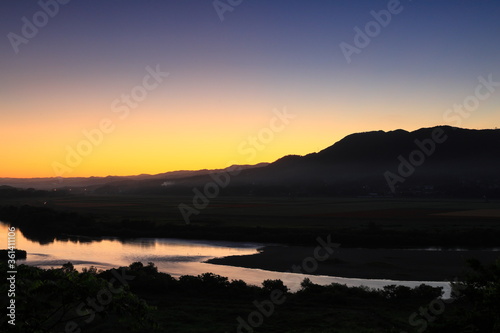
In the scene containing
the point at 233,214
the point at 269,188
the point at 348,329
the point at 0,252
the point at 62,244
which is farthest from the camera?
the point at 269,188

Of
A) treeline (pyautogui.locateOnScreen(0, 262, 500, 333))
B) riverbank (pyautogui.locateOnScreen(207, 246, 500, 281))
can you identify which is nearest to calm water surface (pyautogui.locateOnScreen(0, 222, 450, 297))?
riverbank (pyautogui.locateOnScreen(207, 246, 500, 281))

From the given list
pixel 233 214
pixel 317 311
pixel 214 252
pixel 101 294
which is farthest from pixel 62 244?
pixel 101 294

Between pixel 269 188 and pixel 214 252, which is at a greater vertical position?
pixel 269 188

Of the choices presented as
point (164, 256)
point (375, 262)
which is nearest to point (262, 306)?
point (375, 262)

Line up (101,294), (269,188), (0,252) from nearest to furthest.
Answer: (101,294) < (0,252) < (269,188)

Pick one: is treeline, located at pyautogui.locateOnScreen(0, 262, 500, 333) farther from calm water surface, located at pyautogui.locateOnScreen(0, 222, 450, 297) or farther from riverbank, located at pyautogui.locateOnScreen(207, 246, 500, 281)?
riverbank, located at pyautogui.locateOnScreen(207, 246, 500, 281)

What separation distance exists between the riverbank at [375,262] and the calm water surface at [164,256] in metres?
1.56

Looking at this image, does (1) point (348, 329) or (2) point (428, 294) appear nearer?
(1) point (348, 329)

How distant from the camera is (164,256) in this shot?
43.4 m

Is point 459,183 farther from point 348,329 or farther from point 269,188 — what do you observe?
point 348,329

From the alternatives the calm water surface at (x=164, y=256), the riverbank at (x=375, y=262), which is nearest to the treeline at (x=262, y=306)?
the calm water surface at (x=164, y=256)

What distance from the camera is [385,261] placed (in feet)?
129

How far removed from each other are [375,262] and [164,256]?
19.1 m

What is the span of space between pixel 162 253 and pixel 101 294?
3839 centimetres
